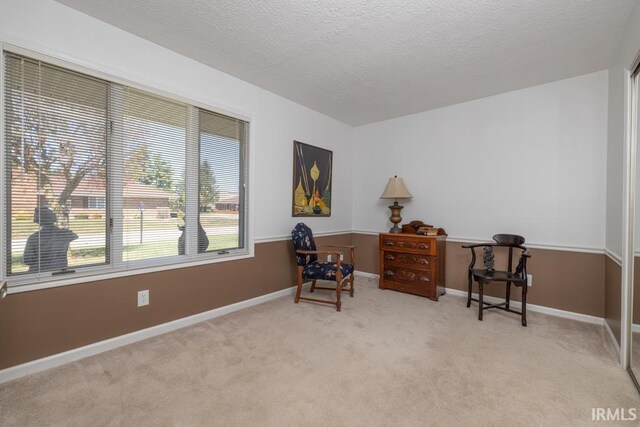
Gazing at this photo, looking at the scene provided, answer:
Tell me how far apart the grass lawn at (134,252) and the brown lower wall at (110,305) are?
6.7 inches

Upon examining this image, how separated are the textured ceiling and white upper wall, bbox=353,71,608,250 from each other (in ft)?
1.00

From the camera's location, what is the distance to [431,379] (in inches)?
72.7

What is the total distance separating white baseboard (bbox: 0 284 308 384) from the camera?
1830 millimetres

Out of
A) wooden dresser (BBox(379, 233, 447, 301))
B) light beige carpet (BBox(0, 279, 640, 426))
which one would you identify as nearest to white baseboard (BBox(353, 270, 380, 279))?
wooden dresser (BBox(379, 233, 447, 301))

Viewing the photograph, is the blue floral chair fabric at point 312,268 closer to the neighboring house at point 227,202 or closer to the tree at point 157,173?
the neighboring house at point 227,202

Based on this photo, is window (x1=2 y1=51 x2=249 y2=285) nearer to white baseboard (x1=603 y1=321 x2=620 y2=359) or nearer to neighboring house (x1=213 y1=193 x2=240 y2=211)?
neighboring house (x1=213 y1=193 x2=240 y2=211)

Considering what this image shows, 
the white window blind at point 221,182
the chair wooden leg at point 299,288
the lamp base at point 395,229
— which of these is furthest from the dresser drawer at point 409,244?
the white window blind at point 221,182

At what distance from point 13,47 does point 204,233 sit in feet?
6.05

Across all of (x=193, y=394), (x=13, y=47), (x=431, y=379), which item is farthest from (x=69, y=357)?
(x=431, y=379)

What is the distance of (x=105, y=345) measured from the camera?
2.17 m

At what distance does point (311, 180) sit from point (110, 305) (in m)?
2.64

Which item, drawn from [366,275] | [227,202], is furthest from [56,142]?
[366,275]

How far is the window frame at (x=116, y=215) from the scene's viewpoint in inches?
Answer: 70.9

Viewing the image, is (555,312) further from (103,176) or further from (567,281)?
(103,176)
